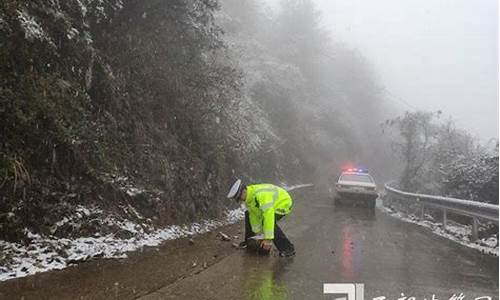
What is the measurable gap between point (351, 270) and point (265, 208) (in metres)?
1.66

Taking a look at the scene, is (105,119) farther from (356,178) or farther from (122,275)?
(356,178)

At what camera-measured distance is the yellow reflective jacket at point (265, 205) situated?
8117mm

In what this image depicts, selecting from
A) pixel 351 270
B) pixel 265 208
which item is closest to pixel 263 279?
pixel 265 208

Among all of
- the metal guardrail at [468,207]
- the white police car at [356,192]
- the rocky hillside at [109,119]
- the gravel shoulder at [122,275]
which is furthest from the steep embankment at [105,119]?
the metal guardrail at [468,207]

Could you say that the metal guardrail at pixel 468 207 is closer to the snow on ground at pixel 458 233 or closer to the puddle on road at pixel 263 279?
the snow on ground at pixel 458 233

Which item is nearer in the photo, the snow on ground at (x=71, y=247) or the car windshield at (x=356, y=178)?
the snow on ground at (x=71, y=247)

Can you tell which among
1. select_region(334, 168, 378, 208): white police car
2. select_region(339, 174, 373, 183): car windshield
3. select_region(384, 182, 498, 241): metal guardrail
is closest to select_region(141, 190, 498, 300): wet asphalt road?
Answer: select_region(384, 182, 498, 241): metal guardrail

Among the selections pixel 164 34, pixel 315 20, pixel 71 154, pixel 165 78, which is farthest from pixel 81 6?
pixel 315 20

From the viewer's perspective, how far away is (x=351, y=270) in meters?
7.93

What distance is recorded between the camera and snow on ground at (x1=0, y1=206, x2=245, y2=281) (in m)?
6.44

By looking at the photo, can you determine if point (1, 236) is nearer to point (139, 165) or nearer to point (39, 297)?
point (39, 297)

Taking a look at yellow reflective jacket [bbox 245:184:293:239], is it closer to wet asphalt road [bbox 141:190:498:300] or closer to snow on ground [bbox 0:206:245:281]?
wet asphalt road [bbox 141:190:498:300]

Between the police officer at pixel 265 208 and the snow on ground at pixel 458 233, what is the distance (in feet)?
16.8

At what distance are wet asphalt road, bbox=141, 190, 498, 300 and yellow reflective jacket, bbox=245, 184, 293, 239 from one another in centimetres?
53
